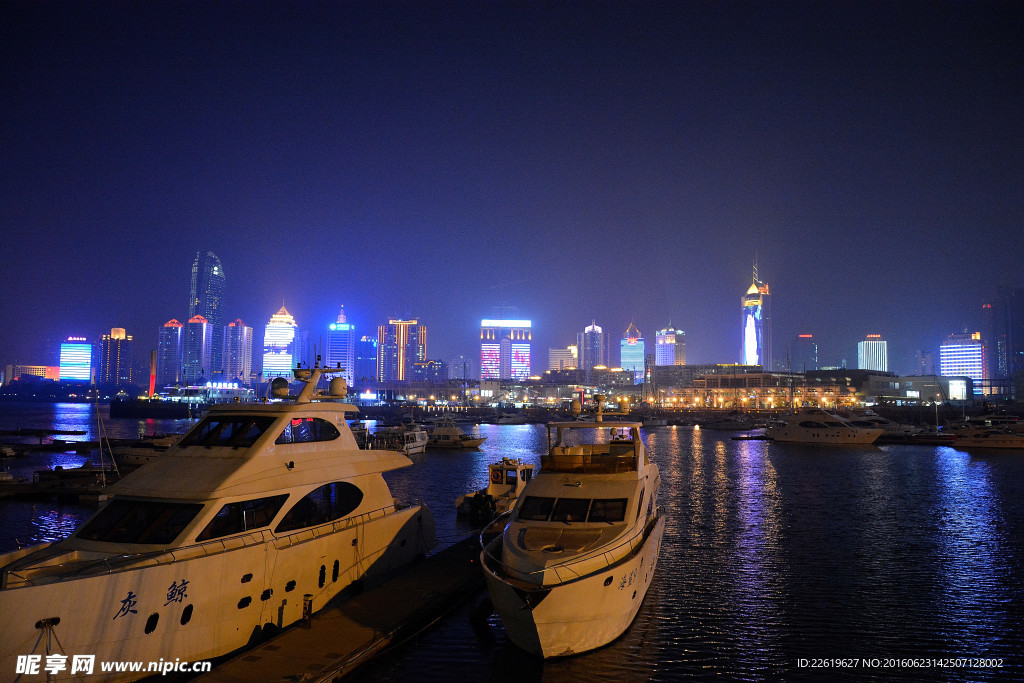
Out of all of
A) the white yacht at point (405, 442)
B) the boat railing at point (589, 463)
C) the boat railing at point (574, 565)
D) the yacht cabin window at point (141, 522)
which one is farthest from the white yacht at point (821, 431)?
the yacht cabin window at point (141, 522)

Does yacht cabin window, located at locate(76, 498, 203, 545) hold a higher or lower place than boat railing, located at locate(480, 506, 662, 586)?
higher

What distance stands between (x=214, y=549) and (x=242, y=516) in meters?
1.05

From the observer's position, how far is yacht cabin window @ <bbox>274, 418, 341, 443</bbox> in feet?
47.9

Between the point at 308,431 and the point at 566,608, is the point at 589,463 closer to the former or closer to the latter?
the point at 566,608

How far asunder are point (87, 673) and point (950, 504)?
131 feet

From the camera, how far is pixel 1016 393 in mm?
175125

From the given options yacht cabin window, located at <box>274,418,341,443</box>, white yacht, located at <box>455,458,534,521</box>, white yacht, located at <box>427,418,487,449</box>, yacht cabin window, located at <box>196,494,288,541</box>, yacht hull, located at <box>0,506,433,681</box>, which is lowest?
white yacht, located at <box>427,418,487,449</box>

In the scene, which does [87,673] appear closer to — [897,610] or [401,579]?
[401,579]

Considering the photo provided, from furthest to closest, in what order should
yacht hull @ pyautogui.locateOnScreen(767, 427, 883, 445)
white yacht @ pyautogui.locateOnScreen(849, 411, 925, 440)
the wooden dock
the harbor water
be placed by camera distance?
white yacht @ pyautogui.locateOnScreen(849, 411, 925, 440), yacht hull @ pyautogui.locateOnScreen(767, 427, 883, 445), the harbor water, the wooden dock

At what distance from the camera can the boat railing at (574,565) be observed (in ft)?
39.5

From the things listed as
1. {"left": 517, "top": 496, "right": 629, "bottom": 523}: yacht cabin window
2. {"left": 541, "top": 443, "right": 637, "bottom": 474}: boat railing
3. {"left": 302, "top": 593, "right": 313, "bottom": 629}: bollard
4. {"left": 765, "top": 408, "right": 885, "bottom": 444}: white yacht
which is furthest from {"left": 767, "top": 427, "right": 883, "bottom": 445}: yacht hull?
{"left": 302, "top": 593, "right": 313, "bottom": 629}: bollard

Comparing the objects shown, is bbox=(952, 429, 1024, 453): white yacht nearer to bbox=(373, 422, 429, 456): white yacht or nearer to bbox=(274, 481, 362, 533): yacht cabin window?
bbox=(373, 422, 429, 456): white yacht

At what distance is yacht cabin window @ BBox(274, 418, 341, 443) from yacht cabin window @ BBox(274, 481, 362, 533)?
1170mm

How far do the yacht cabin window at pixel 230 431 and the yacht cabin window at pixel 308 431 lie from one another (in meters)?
0.45
